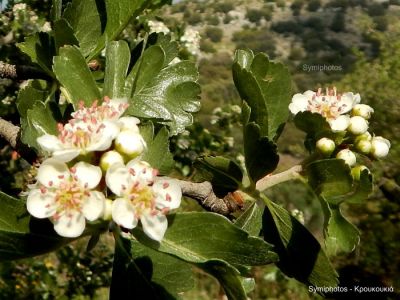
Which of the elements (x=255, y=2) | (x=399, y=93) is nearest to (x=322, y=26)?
(x=255, y=2)

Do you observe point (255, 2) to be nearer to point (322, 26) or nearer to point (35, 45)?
point (322, 26)

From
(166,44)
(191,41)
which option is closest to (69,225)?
(166,44)

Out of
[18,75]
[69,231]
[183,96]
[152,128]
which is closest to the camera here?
[69,231]

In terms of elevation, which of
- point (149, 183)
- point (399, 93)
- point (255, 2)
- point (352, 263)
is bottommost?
point (255, 2)

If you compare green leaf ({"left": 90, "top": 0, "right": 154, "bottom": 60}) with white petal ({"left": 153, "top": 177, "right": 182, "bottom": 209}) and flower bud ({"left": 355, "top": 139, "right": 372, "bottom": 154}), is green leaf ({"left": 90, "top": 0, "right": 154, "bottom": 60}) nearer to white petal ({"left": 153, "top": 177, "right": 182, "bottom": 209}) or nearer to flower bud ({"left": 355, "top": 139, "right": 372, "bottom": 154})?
white petal ({"left": 153, "top": 177, "right": 182, "bottom": 209})

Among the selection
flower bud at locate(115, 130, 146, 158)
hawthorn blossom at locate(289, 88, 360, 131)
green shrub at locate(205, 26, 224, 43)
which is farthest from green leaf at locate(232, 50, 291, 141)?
green shrub at locate(205, 26, 224, 43)

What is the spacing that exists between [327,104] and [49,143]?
1.77 feet

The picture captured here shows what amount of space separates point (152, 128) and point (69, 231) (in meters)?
Answer: 0.20

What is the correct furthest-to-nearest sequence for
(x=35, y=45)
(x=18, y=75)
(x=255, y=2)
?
(x=255, y=2)
(x=18, y=75)
(x=35, y=45)

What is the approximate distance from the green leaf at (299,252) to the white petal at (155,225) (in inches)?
9.3

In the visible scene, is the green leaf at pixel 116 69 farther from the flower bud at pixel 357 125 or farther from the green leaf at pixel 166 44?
the flower bud at pixel 357 125

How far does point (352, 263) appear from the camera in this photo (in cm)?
564

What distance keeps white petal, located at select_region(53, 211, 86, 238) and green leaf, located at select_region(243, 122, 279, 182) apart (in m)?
0.29

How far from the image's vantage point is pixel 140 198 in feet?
2.43
